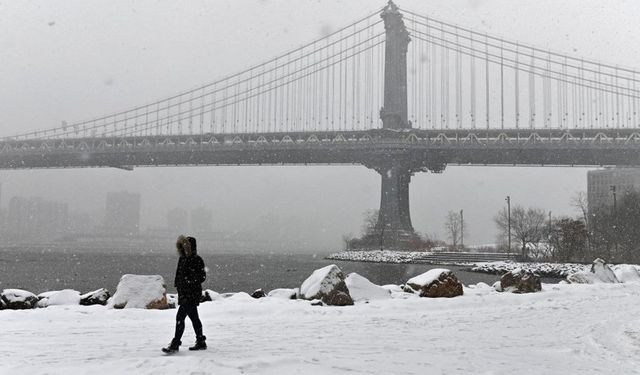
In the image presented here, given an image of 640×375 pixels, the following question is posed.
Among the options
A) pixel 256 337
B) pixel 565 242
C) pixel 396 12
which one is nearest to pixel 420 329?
pixel 256 337

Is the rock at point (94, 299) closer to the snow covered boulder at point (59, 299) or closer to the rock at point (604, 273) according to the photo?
the snow covered boulder at point (59, 299)

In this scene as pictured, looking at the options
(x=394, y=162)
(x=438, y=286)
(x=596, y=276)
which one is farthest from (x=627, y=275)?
(x=394, y=162)

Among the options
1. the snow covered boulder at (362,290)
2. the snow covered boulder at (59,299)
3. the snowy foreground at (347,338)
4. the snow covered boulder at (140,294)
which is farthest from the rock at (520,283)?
the snow covered boulder at (59,299)

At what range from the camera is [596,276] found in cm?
1566

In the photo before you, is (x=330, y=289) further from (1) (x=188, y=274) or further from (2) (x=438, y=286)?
(1) (x=188, y=274)

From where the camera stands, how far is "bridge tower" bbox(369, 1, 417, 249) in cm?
5550

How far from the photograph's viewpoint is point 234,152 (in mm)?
57344

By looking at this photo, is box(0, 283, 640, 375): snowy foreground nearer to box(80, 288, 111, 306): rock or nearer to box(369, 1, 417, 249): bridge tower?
box(80, 288, 111, 306): rock

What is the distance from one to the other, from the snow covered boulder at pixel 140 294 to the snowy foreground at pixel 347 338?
1.35 ft

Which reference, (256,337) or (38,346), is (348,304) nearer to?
(256,337)

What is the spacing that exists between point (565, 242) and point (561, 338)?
34.7 meters

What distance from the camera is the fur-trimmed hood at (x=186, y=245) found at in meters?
6.30

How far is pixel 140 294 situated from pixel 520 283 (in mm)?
8440

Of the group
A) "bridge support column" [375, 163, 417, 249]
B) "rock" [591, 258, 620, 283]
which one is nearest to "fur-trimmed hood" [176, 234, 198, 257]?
"rock" [591, 258, 620, 283]
